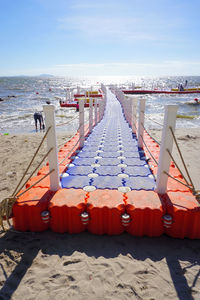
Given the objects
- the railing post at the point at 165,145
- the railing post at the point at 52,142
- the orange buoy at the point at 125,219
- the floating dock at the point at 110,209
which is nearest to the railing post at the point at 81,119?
the floating dock at the point at 110,209

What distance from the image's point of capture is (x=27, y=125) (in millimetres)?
15227

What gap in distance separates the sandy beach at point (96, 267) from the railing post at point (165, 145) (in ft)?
2.57

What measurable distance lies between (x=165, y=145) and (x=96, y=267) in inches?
72.7

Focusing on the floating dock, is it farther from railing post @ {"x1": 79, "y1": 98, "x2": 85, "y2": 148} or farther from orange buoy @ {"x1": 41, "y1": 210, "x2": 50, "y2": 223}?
railing post @ {"x1": 79, "y1": 98, "x2": 85, "y2": 148}

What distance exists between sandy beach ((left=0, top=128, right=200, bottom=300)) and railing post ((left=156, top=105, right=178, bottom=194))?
0.78 metres

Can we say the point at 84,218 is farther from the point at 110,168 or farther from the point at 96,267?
the point at 110,168

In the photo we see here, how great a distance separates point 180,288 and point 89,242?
A: 1.23 metres

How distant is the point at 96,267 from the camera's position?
2.37 metres

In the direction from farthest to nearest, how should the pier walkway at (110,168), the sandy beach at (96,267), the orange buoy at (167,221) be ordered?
the pier walkway at (110,168), the orange buoy at (167,221), the sandy beach at (96,267)

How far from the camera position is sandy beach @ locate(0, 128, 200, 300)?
2.09 metres

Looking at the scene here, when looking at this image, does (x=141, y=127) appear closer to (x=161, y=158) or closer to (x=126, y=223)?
(x=161, y=158)

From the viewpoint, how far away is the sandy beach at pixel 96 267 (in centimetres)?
209

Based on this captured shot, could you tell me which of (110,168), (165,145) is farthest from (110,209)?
(110,168)

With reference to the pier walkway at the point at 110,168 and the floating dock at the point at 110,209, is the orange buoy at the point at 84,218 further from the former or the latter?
the pier walkway at the point at 110,168
